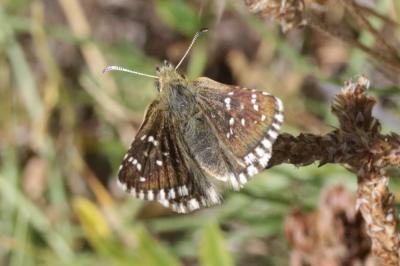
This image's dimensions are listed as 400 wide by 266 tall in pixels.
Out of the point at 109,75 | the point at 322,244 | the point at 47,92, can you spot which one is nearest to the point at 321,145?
the point at 322,244

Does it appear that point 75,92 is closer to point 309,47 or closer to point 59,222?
point 59,222

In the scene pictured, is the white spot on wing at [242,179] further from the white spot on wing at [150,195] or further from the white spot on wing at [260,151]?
the white spot on wing at [150,195]

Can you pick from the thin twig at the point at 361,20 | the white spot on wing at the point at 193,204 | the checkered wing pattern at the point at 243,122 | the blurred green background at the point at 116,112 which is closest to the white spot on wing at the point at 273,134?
the checkered wing pattern at the point at 243,122

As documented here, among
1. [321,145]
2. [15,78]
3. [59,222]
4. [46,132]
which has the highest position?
[15,78]

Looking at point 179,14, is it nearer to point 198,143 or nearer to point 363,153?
point 198,143

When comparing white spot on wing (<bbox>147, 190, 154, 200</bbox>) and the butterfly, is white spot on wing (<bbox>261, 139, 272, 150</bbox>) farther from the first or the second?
white spot on wing (<bbox>147, 190, 154, 200</bbox>)
